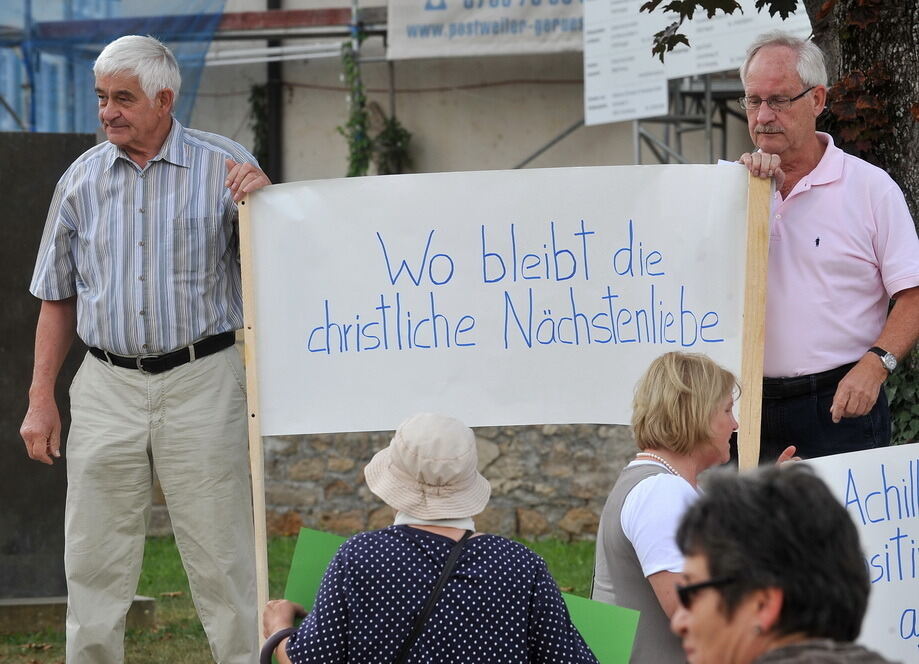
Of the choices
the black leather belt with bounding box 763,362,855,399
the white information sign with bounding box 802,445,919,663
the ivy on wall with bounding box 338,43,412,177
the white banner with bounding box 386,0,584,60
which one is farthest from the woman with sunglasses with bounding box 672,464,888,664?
the ivy on wall with bounding box 338,43,412,177

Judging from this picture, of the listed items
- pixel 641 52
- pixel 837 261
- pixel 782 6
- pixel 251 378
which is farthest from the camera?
pixel 641 52

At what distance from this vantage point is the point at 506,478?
8.28 m

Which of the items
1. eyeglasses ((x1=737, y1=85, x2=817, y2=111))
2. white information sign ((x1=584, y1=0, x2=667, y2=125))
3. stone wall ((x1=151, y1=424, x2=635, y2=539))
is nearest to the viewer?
eyeglasses ((x1=737, y1=85, x2=817, y2=111))

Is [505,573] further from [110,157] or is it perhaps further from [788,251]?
[110,157]

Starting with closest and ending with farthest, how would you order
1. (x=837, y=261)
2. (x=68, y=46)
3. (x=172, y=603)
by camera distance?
1. (x=837, y=261)
2. (x=172, y=603)
3. (x=68, y=46)

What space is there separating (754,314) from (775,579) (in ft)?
6.62

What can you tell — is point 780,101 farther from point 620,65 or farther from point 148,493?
point 620,65

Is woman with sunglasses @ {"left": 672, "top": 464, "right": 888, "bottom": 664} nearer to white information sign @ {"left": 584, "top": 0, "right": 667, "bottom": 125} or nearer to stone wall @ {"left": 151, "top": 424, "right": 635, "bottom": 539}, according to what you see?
stone wall @ {"left": 151, "top": 424, "right": 635, "bottom": 539}

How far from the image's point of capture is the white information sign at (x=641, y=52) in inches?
341

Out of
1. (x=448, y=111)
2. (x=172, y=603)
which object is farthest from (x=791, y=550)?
(x=448, y=111)

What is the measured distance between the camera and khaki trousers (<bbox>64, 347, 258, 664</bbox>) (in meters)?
4.27

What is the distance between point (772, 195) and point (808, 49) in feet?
1.38

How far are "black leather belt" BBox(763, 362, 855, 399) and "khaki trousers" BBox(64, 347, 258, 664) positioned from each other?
65.6 inches

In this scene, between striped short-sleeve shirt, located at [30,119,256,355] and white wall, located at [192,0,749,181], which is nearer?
striped short-sleeve shirt, located at [30,119,256,355]
